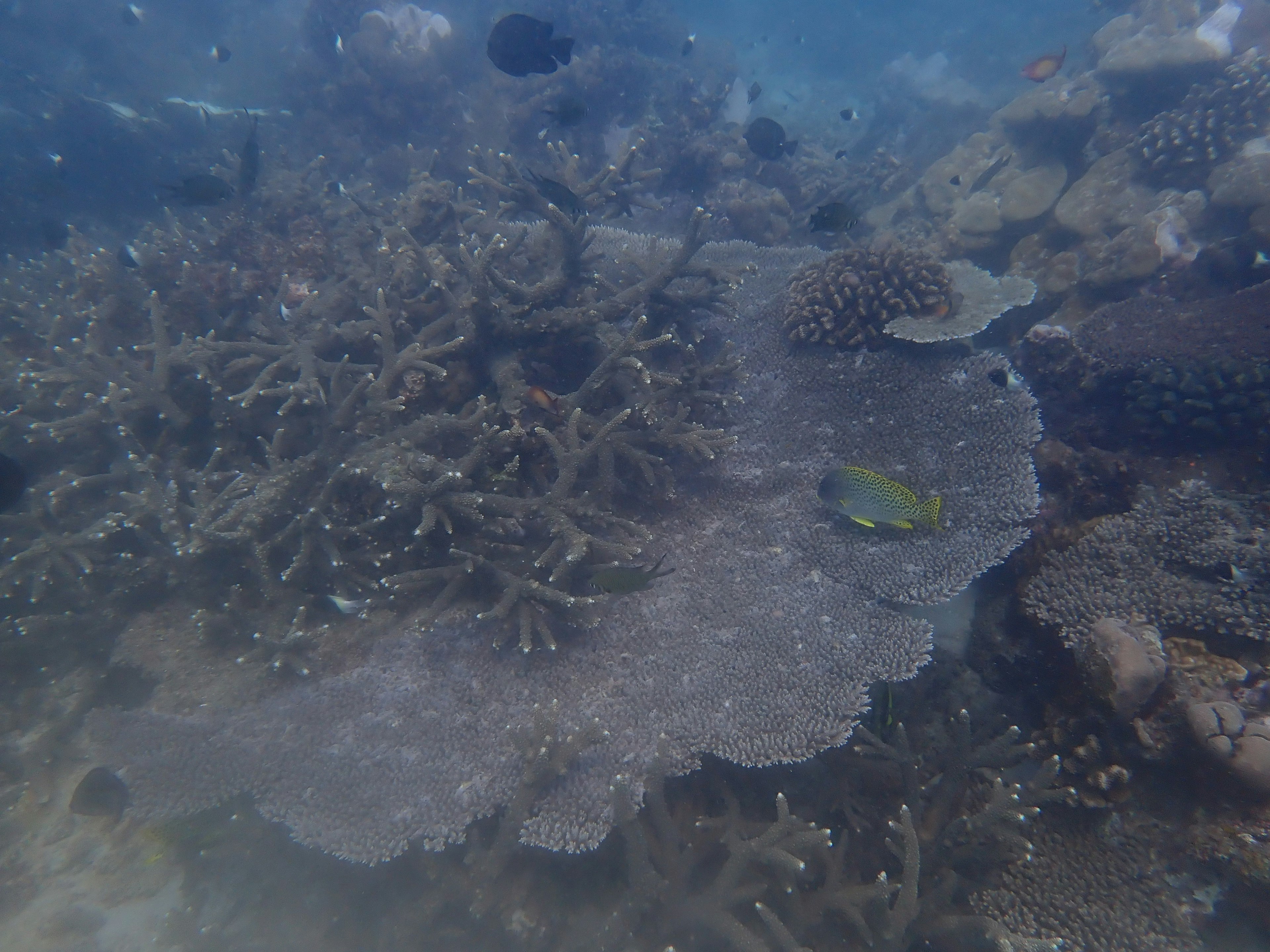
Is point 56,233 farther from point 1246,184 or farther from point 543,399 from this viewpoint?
point 1246,184

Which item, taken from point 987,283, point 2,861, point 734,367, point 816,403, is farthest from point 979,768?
point 2,861

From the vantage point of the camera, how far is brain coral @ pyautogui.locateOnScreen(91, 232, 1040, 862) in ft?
11.0

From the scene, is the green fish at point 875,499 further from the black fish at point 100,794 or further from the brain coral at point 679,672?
the black fish at point 100,794

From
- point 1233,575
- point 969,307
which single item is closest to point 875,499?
point 1233,575

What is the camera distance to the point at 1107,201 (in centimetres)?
675

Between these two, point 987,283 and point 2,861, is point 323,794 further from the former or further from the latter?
point 987,283

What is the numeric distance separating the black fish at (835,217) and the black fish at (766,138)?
124 inches

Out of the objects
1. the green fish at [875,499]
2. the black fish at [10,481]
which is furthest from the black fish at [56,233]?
the green fish at [875,499]

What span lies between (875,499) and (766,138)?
679cm

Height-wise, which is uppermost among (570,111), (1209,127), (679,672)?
(1209,127)

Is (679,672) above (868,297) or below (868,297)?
below

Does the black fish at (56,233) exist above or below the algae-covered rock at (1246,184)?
below

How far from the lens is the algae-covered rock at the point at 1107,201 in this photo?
6504mm

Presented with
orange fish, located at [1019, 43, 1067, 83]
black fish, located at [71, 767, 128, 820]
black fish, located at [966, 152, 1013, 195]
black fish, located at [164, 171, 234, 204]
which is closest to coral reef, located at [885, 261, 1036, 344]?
black fish, located at [966, 152, 1013, 195]
